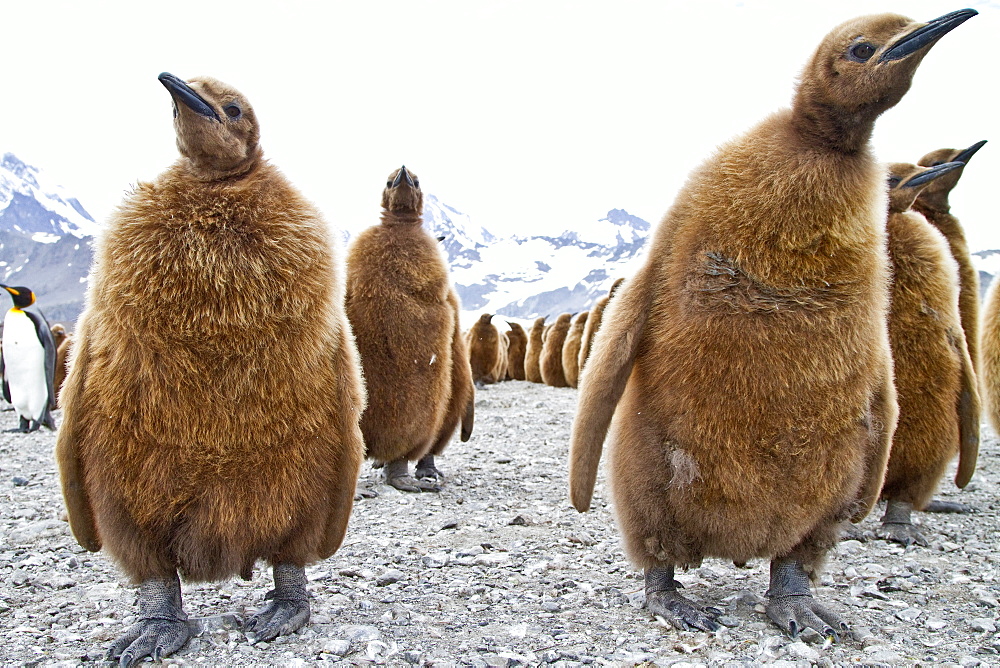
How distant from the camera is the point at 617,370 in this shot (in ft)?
8.73

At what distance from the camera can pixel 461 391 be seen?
588 cm

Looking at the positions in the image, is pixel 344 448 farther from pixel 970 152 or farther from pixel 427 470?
pixel 970 152

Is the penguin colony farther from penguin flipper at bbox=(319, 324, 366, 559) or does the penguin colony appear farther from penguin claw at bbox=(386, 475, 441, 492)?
penguin claw at bbox=(386, 475, 441, 492)

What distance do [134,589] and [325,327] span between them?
5.16 feet

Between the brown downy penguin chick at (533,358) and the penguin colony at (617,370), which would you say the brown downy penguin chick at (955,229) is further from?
the brown downy penguin chick at (533,358)

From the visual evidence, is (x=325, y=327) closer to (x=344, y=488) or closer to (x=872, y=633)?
(x=344, y=488)

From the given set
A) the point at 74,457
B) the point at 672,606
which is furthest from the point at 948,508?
the point at 74,457

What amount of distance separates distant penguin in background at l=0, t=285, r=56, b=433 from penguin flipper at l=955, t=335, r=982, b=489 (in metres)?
10.3

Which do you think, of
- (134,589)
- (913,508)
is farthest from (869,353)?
(134,589)

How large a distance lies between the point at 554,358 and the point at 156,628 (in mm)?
15924

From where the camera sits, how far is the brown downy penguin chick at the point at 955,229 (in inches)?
184

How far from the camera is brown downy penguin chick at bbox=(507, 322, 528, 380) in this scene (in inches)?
894

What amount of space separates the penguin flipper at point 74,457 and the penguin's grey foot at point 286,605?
0.60m

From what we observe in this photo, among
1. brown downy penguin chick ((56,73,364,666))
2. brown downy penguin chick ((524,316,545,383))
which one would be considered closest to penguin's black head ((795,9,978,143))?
brown downy penguin chick ((56,73,364,666))
